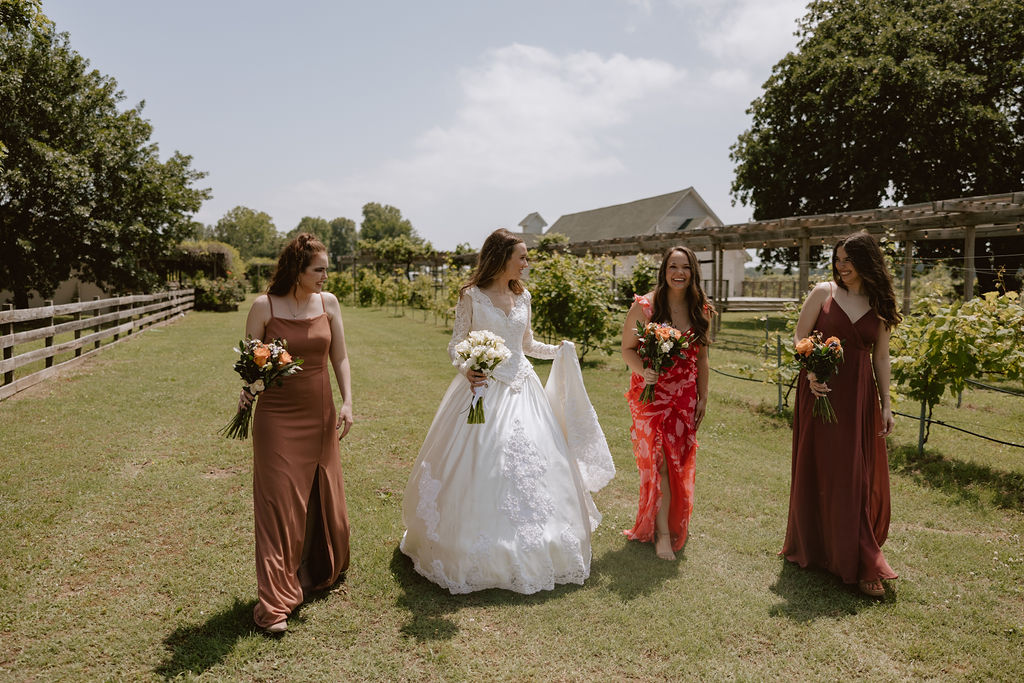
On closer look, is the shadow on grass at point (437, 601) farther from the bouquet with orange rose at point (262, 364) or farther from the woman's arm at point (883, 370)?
the woman's arm at point (883, 370)

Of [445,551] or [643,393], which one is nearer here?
[445,551]

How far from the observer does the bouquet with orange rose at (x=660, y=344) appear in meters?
3.95

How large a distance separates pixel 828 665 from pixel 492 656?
5.53 feet

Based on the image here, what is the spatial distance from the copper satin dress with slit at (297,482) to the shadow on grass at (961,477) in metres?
5.50

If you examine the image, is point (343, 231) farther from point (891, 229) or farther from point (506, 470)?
point (506, 470)

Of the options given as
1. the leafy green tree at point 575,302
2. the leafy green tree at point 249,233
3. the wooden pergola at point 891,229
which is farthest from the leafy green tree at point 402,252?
the leafy green tree at point 249,233

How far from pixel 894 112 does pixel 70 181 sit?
28.6 meters

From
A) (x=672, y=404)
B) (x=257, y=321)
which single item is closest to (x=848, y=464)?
(x=672, y=404)

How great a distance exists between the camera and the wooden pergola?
12227 millimetres

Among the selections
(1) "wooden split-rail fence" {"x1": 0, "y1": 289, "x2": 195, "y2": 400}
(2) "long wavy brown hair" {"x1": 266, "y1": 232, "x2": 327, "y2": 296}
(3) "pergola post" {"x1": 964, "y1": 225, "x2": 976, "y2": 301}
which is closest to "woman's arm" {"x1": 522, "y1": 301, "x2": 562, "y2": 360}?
(2) "long wavy brown hair" {"x1": 266, "y1": 232, "x2": 327, "y2": 296}

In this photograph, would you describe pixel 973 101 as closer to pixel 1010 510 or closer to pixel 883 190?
pixel 883 190

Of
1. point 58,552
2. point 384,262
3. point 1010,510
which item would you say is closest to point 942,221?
point 1010,510

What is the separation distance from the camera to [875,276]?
383 centimetres

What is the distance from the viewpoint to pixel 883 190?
993 inches
